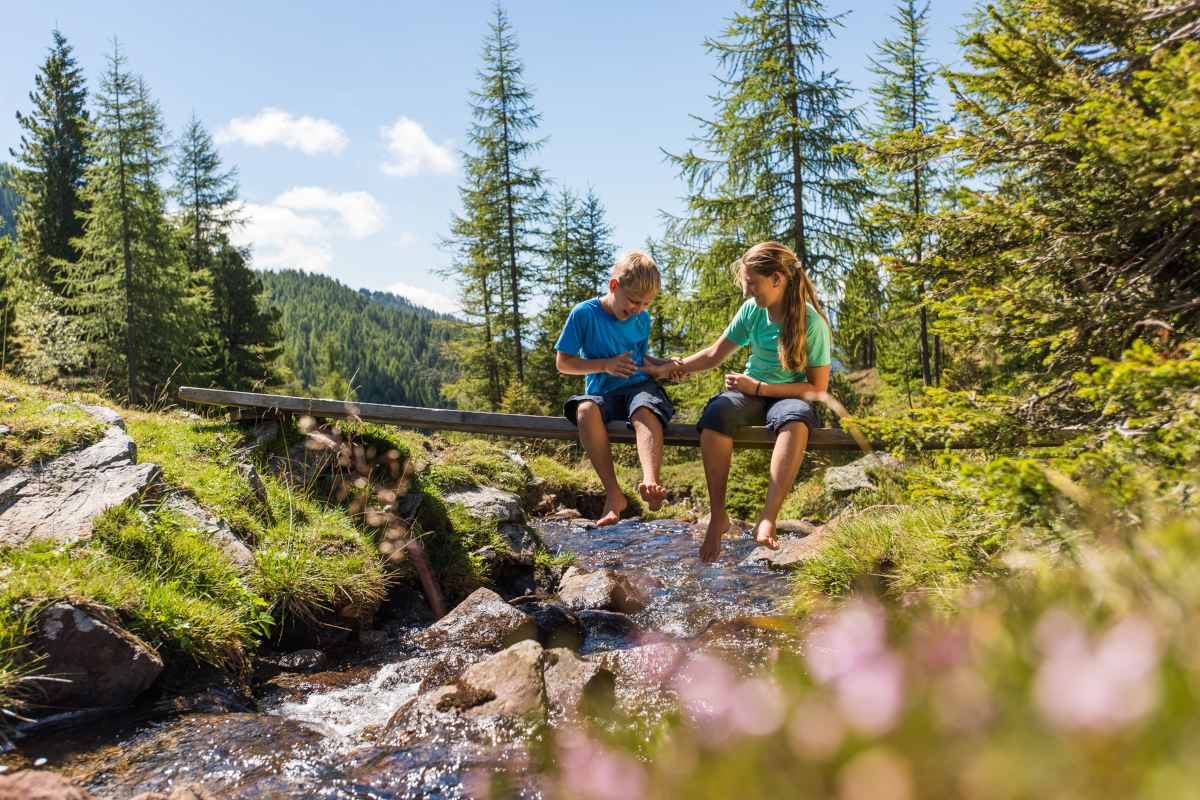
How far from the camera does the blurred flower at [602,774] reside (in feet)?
1.81

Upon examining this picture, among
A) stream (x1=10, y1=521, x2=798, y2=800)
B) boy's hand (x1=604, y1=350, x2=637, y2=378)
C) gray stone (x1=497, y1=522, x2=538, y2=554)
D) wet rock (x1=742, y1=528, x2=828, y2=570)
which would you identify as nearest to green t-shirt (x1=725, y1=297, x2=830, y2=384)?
boy's hand (x1=604, y1=350, x2=637, y2=378)

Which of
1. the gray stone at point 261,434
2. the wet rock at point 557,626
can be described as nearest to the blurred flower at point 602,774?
the wet rock at point 557,626

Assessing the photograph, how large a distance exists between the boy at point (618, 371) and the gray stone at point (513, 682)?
3.20 ft

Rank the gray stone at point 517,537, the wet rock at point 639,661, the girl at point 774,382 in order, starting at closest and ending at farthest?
the wet rock at point 639,661 → the girl at point 774,382 → the gray stone at point 517,537

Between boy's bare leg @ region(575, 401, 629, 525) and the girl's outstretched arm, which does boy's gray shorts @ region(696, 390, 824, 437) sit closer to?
the girl's outstretched arm

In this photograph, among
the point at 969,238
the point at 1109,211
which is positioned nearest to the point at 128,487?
the point at 969,238

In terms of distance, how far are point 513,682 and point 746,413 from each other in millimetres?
2241

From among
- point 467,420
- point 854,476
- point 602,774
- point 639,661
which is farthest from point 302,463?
point 854,476

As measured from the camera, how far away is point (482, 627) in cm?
464

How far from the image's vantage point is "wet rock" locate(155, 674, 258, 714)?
10.8 ft

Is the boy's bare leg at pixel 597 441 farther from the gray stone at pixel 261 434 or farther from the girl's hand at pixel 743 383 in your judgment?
the gray stone at pixel 261 434

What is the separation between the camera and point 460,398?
24.6 metres

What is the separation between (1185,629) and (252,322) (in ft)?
112

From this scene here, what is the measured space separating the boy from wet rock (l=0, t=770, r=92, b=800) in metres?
2.67
